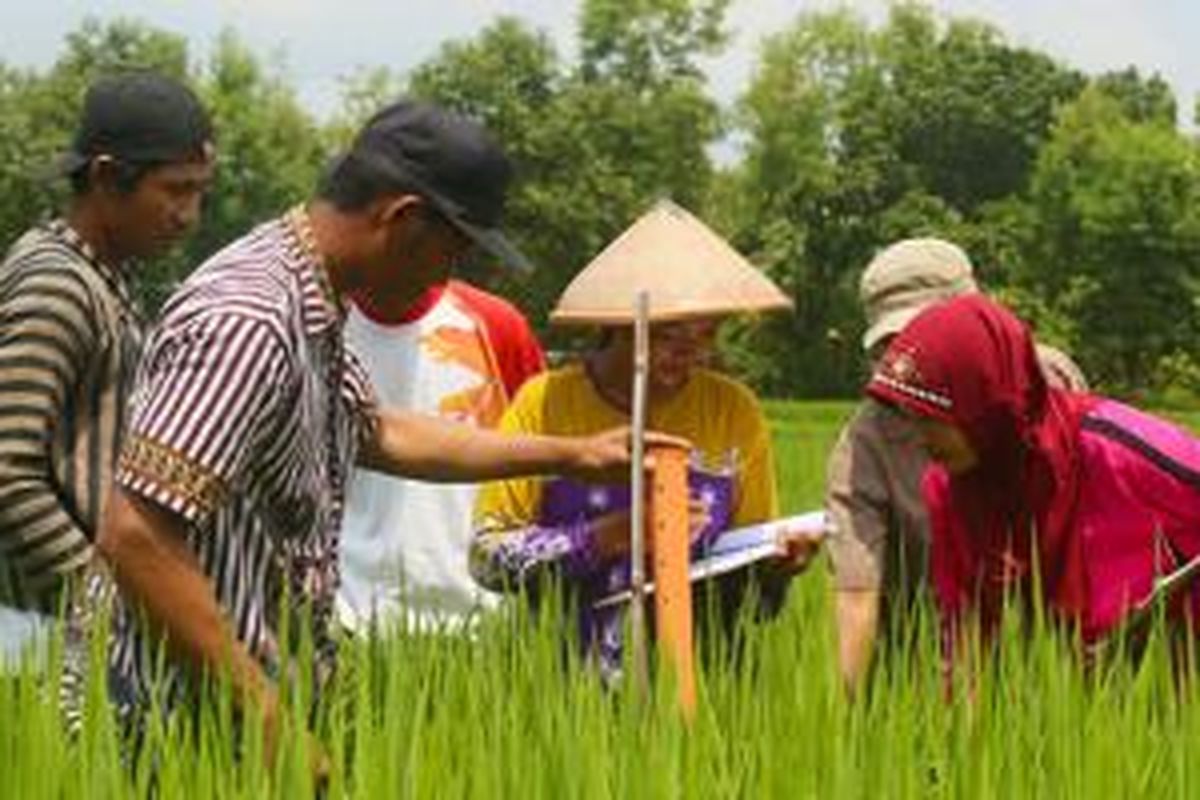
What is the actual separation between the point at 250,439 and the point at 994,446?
3.39 feet

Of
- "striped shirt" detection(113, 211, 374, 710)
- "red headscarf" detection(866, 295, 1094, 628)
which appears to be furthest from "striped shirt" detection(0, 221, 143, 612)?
"red headscarf" detection(866, 295, 1094, 628)

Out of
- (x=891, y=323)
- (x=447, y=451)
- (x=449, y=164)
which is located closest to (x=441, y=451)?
(x=447, y=451)

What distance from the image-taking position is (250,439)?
2.26 metres

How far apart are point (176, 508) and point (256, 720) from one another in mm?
Answer: 216

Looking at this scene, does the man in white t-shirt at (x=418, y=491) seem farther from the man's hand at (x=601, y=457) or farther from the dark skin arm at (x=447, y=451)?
the man's hand at (x=601, y=457)

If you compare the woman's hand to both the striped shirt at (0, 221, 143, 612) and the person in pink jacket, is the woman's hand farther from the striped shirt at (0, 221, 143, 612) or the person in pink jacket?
the striped shirt at (0, 221, 143, 612)

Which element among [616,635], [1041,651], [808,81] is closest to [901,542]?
[616,635]

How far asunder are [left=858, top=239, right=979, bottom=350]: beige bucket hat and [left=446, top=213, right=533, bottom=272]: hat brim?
3.47 ft

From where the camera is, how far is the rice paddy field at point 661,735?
212cm

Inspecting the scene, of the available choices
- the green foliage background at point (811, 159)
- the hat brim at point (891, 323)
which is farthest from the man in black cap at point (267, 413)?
the green foliage background at point (811, 159)

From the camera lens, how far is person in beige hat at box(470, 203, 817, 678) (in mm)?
3012

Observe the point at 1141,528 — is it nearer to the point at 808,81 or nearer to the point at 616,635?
the point at 616,635

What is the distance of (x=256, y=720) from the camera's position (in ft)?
7.02

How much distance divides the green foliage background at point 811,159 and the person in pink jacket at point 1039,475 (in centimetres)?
3944
